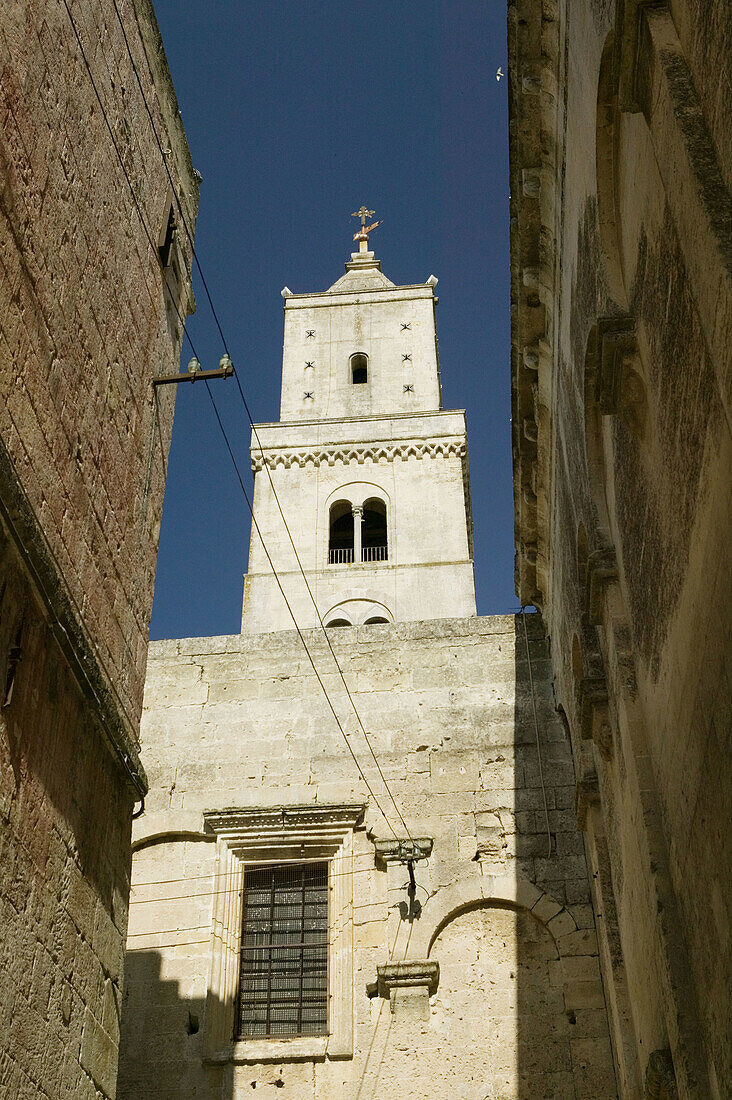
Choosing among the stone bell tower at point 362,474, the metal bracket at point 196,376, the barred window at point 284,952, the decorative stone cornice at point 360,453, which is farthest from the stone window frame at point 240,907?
the decorative stone cornice at point 360,453

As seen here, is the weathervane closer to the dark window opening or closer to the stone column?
the stone column

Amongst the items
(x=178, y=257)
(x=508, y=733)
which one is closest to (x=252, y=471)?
(x=508, y=733)

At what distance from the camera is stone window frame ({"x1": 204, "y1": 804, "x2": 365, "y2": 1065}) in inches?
374

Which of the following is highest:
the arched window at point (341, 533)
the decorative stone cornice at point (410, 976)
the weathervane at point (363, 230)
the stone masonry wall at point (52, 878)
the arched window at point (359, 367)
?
the weathervane at point (363, 230)

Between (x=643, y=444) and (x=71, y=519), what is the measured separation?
2954 mm

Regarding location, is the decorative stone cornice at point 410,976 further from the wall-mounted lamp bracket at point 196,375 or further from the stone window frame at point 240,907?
the wall-mounted lamp bracket at point 196,375

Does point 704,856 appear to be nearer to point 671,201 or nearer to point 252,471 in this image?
point 671,201

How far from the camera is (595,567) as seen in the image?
281 inches

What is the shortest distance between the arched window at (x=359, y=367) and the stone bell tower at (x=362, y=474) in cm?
4

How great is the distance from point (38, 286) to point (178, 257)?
2.93 m

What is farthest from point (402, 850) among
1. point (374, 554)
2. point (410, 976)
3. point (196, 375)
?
point (374, 554)

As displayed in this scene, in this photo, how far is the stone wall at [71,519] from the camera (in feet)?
16.1

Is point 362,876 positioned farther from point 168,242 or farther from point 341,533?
point 341,533

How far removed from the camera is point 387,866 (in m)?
10.3
